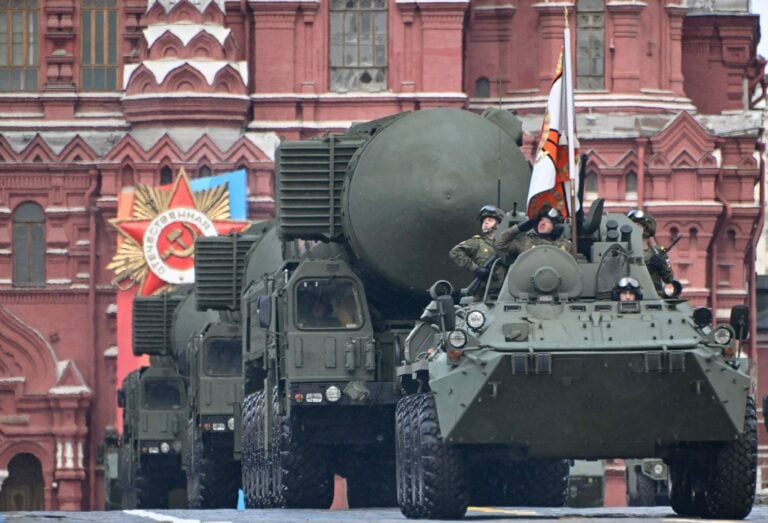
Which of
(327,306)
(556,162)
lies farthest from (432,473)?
(327,306)

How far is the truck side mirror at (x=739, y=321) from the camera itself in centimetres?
1972

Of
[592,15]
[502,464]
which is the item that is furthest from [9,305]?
[502,464]

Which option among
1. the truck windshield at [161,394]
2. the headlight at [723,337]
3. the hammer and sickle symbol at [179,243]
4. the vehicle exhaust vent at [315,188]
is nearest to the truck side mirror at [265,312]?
the vehicle exhaust vent at [315,188]

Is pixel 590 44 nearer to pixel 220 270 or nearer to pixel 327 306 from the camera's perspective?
pixel 220 270

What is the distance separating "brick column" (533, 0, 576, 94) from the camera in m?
59.5

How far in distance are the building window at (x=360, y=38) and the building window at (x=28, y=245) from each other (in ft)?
24.1

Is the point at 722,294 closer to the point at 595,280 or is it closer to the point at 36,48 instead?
the point at 36,48

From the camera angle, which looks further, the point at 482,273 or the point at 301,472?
the point at 301,472

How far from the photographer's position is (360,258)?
25000 millimetres

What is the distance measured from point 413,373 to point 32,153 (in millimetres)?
39456

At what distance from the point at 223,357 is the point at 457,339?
47.5ft

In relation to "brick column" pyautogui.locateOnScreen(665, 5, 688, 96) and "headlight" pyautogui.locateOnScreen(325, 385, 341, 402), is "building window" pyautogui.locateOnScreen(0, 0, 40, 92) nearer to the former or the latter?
"brick column" pyautogui.locateOnScreen(665, 5, 688, 96)

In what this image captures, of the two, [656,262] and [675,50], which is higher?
[675,50]

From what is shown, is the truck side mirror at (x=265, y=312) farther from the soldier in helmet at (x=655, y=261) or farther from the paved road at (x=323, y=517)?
the soldier in helmet at (x=655, y=261)
